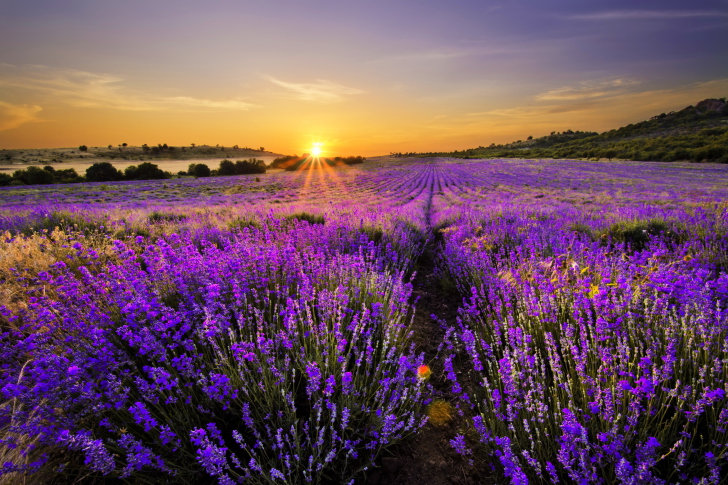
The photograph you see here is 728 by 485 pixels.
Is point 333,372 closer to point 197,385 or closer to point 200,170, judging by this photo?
point 197,385

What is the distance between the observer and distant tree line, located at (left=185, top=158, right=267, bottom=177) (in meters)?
39.3

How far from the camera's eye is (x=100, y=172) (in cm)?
3131

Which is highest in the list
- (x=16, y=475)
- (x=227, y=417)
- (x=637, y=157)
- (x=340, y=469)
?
(x=637, y=157)

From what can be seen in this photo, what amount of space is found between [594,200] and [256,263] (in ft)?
45.5

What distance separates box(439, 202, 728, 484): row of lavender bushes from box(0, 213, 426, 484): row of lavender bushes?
62cm

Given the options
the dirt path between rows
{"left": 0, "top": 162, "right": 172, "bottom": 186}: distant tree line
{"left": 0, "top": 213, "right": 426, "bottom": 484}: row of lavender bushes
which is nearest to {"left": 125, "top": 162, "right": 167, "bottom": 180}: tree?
{"left": 0, "top": 162, "right": 172, "bottom": 186}: distant tree line

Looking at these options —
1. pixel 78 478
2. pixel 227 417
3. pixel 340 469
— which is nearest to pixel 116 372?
pixel 78 478

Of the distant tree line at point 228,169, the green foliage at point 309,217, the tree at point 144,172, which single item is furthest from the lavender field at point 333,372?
the distant tree line at point 228,169

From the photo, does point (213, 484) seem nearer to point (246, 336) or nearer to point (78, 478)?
point (78, 478)

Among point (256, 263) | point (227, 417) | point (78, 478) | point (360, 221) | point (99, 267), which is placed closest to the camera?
point (78, 478)

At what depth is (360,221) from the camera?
21.9ft

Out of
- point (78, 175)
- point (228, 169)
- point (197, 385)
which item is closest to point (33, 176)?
point (78, 175)

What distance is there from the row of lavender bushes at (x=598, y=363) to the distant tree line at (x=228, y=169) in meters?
41.0

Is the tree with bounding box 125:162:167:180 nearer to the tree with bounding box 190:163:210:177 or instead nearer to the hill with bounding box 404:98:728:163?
the tree with bounding box 190:163:210:177
